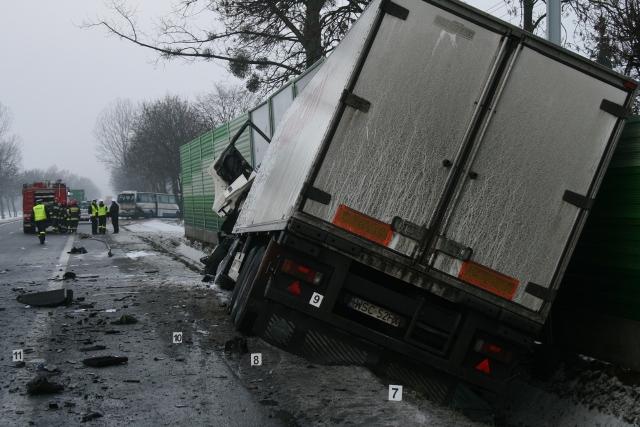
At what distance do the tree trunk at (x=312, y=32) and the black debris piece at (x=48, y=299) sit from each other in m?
11.9

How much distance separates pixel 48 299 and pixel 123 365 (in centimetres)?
413

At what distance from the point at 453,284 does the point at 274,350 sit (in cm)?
236

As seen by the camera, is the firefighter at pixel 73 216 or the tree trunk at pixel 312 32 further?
the firefighter at pixel 73 216

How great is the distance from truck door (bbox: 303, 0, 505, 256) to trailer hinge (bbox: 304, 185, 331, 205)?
24 millimetres

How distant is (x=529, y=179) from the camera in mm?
4934

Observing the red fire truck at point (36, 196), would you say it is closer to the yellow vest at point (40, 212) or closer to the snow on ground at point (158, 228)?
the snow on ground at point (158, 228)

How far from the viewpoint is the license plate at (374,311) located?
5273 millimetres

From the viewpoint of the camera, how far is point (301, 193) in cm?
497

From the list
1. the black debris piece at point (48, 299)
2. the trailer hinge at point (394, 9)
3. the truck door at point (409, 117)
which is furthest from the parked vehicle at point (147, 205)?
the trailer hinge at point (394, 9)

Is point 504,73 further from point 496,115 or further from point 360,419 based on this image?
point 360,419

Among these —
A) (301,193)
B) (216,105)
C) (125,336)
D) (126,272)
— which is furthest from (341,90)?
(216,105)

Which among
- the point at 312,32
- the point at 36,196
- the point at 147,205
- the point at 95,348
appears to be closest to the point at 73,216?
the point at 36,196

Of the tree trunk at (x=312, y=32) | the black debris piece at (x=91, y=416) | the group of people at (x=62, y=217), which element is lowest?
the group of people at (x=62, y=217)

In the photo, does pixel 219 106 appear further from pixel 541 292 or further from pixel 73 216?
pixel 541 292
